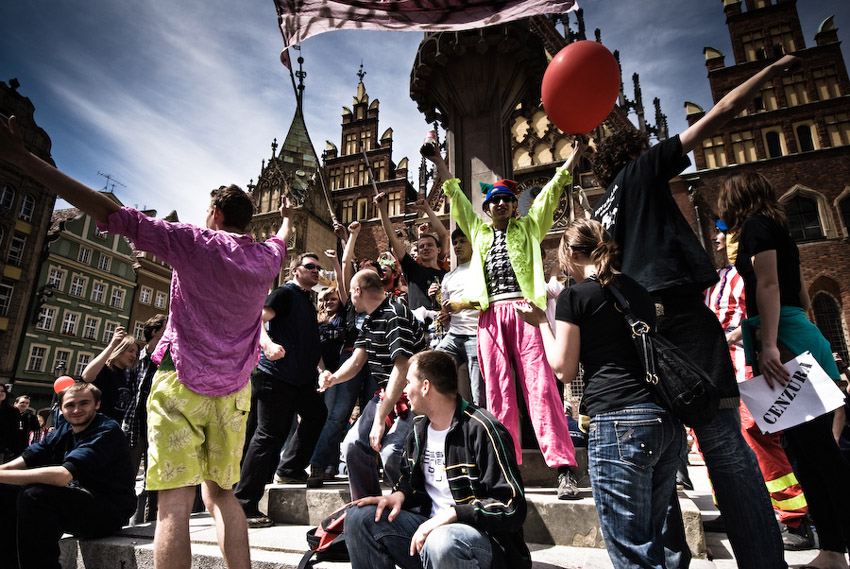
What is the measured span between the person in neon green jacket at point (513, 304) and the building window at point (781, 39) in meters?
23.7

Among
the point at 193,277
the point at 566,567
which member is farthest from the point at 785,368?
the point at 193,277

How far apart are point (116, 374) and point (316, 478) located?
304cm

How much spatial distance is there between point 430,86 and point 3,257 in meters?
30.2

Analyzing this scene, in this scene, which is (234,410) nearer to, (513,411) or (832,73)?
(513,411)

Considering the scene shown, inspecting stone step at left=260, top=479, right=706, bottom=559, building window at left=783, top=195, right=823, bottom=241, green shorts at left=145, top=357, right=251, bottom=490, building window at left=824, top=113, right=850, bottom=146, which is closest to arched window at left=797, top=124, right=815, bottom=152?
building window at left=824, top=113, right=850, bottom=146

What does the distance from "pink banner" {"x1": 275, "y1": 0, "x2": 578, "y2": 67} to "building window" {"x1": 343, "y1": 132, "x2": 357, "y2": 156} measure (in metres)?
23.7

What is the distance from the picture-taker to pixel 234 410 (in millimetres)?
2146

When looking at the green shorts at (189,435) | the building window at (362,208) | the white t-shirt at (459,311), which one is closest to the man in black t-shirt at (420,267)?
the white t-shirt at (459,311)

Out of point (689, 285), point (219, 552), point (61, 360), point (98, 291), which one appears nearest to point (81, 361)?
point (61, 360)

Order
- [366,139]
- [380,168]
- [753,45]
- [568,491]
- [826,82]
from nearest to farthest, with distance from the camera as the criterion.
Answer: [568,491], [826,82], [753,45], [380,168], [366,139]

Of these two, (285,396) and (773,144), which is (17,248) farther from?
(773,144)

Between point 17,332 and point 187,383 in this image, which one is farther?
point 17,332

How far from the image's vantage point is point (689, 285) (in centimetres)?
197

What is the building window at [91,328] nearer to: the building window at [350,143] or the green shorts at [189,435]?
the building window at [350,143]
